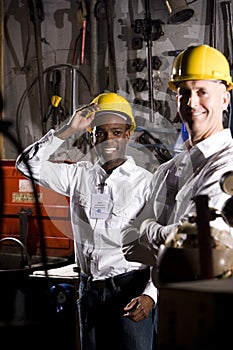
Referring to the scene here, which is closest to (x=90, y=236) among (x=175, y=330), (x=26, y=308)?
(x=26, y=308)

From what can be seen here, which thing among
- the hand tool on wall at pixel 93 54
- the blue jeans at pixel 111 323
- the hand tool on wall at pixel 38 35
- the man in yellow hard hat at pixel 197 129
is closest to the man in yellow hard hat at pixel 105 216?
the blue jeans at pixel 111 323

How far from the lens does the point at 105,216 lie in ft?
8.01

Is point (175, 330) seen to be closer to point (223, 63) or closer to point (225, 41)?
point (223, 63)

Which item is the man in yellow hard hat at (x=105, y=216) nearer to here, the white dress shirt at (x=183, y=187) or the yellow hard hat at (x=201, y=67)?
the white dress shirt at (x=183, y=187)

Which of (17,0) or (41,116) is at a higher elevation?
(17,0)

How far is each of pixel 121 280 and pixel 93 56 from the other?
1810mm

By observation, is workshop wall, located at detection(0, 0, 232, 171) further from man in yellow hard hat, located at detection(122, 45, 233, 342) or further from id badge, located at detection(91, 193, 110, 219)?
man in yellow hard hat, located at detection(122, 45, 233, 342)

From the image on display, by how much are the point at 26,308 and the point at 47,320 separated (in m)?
0.14

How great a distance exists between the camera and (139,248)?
2.30 meters

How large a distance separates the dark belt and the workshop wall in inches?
42.2

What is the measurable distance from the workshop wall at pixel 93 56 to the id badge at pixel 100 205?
90 centimetres

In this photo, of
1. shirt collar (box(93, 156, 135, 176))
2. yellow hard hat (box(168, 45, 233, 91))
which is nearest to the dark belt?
shirt collar (box(93, 156, 135, 176))

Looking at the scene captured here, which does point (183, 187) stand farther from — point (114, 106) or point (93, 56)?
point (93, 56)

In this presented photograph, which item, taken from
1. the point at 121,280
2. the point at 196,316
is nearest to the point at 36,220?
the point at 121,280
